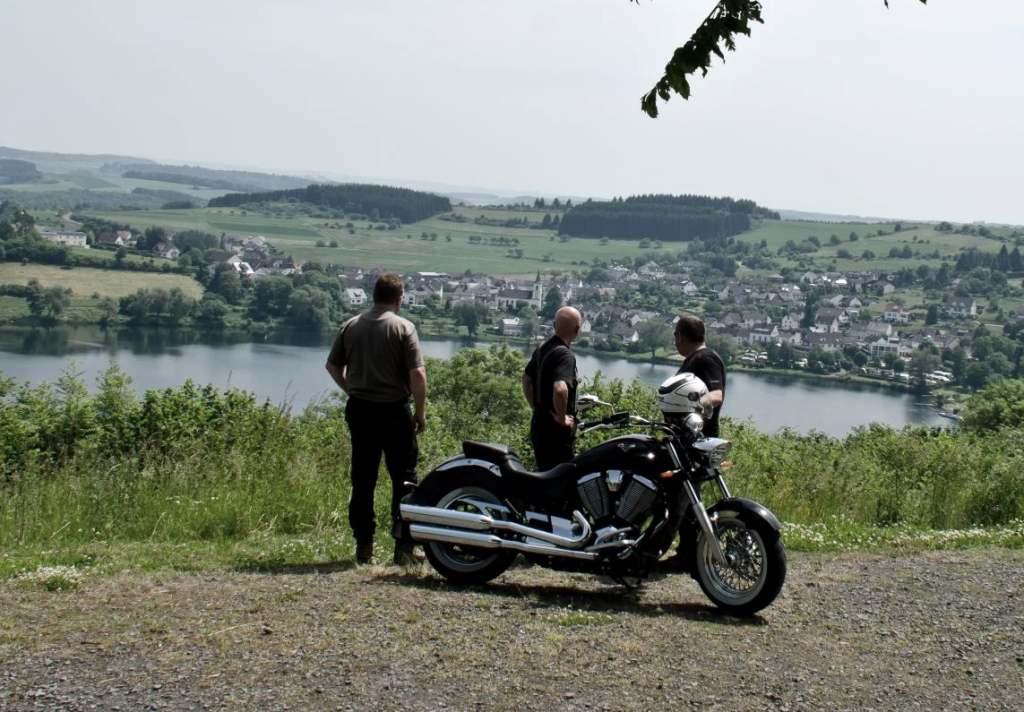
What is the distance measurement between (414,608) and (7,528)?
3.42 metres

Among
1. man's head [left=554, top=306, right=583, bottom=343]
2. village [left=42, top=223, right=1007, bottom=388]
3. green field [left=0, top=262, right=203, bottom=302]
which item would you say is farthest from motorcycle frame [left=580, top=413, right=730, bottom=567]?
green field [left=0, top=262, right=203, bottom=302]

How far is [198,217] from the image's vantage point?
126m

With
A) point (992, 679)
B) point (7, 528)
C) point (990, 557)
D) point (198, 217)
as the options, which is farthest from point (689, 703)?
point (198, 217)

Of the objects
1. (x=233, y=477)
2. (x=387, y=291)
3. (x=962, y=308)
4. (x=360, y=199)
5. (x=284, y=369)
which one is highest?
(x=387, y=291)

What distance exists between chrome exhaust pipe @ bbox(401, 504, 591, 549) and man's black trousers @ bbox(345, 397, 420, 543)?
0.41 m

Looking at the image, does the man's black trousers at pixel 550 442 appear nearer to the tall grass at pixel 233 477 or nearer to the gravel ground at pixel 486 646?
the gravel ground at pixel 486 646

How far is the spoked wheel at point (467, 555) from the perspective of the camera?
6445 mm

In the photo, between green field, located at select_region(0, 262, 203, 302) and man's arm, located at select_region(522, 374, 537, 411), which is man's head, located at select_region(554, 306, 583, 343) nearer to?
man's arm, located at select_region(522, 374, 537, 411)

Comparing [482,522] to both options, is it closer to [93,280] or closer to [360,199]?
[93,280]

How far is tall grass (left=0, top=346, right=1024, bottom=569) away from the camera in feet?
25.4

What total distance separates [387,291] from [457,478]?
1.29 m

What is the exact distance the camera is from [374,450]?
7062mm

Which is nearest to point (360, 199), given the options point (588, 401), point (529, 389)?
point (529, 389)

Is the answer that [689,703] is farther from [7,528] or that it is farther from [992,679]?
[7,528]
